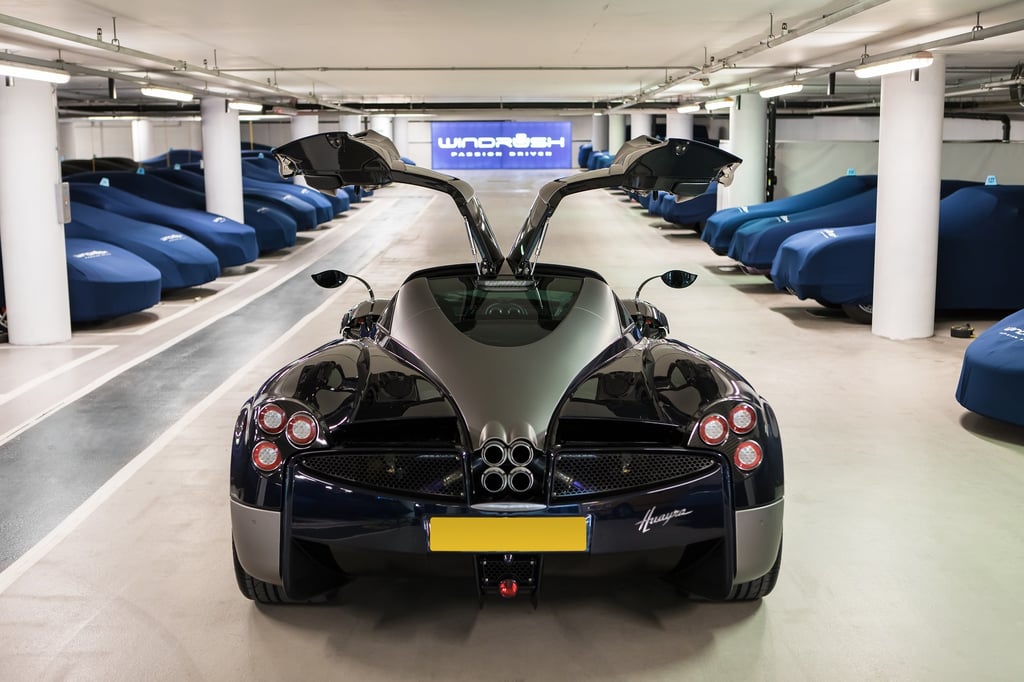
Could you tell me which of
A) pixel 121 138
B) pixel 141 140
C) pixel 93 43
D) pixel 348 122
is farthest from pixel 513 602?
pixel 121 138

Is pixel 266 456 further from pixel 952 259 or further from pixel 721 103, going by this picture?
pixel 721 103

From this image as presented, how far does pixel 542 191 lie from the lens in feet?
16.6

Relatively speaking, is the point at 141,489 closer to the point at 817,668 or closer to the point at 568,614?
the point at 568,614

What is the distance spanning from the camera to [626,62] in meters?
14.1

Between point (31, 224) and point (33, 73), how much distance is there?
147cm

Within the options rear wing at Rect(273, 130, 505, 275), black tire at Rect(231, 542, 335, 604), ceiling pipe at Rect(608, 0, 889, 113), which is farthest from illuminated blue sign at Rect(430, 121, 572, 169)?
black tire at Rect(231, 542, 335, 604)

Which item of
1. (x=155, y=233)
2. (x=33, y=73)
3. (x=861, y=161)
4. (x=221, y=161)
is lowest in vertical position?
(x=155, y=233)

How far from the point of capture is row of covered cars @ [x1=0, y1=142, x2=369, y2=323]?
10625mm

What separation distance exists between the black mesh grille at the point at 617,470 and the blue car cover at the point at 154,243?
32.5 ft

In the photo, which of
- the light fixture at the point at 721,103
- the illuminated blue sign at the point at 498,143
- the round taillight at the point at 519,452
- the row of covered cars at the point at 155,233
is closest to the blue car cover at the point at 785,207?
the light fixture at the point at 721,103

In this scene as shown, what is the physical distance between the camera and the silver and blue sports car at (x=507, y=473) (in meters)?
3.29

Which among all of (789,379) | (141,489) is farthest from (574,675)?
(789,379)

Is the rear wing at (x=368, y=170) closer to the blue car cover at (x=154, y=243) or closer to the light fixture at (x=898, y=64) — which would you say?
the light fixture at (x=898, y=64)

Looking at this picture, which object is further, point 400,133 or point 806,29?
point 400,133
